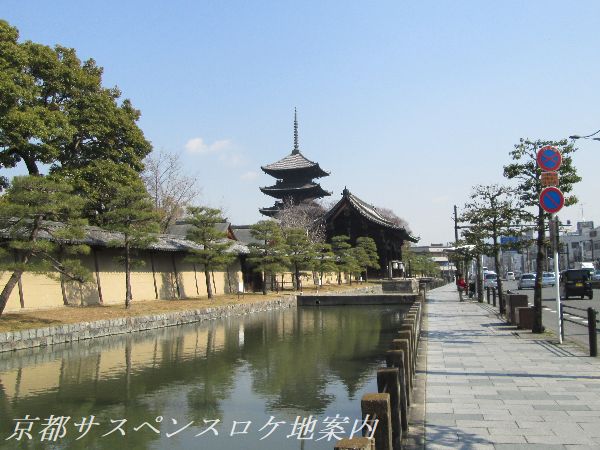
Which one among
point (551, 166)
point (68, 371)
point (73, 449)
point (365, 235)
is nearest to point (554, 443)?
point (73, 449)

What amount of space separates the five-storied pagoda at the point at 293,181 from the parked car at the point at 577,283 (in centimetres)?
4439

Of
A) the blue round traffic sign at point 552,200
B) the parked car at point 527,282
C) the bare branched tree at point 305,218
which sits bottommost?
the parked car at point 527,282

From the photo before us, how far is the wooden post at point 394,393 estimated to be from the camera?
5980 millimetres

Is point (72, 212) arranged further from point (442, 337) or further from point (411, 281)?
point (411, 281)

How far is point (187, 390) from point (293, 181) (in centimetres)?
6598

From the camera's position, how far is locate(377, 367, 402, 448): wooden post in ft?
19.6

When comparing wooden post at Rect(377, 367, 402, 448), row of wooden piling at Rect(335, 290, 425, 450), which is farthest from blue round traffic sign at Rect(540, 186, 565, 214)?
wooden post at Rect(377, 367, 402, 448)

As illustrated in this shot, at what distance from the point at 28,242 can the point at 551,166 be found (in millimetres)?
15548

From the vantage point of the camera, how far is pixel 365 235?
6175 cm

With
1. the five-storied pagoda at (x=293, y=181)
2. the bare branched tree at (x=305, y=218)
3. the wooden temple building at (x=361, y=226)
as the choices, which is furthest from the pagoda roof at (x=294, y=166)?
the wooden temple building at (x=361, y=226)

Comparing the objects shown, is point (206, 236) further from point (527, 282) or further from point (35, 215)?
point (527, 282)

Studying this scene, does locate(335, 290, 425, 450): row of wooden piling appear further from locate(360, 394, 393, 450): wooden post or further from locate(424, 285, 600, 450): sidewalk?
locate(424, 285, 600, 450): sidewalk

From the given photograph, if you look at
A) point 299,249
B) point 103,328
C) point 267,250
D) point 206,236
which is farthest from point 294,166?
point 103,328

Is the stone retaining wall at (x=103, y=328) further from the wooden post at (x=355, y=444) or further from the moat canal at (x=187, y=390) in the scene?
the wooden post at (x=355, y=444)
